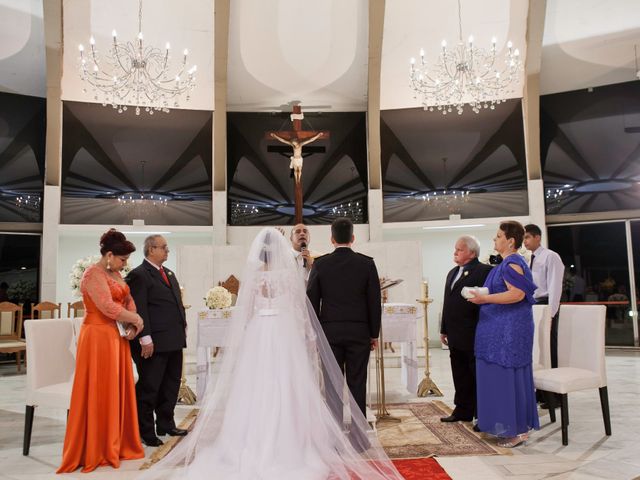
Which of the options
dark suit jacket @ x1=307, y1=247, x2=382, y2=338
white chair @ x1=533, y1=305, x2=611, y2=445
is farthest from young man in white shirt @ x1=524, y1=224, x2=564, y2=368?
dark suit jacket @ x1=307, y1=247, x2=382, y2=338

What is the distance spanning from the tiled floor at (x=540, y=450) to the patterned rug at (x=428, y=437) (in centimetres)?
19

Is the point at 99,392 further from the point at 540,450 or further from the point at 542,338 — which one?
the point at 542,338

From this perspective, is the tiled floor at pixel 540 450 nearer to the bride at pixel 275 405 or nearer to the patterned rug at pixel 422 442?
the patterned rug at pixel 422 442

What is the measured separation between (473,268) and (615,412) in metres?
2.06

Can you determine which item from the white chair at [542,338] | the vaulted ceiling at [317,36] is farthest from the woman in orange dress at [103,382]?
the vaulted ceiling at [317,36]

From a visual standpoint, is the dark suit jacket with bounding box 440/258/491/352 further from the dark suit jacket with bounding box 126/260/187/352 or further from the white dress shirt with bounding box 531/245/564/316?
the dark suit jacket with bounding box 126/260/187/352

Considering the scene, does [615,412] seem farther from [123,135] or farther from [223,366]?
[123,135]

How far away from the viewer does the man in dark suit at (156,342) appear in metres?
4.41

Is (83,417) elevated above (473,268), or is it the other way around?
(473,268)

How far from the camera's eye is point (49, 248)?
1007cm

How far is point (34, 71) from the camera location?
10.2 metres

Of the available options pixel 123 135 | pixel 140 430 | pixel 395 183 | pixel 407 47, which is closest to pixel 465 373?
pixel 140 430

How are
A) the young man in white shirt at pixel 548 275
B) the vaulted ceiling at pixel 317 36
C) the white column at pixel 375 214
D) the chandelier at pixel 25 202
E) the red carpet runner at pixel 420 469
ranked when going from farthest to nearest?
the white column at pixel 375 214 → the chandelier at pixel 25 202 → the vaulted ceiling at pixel 317 36 → the young man in white shirt at pixel 548 275 → the red carpet runner at pixel 420 469

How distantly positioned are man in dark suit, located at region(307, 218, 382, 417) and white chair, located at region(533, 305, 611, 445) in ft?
4.77
